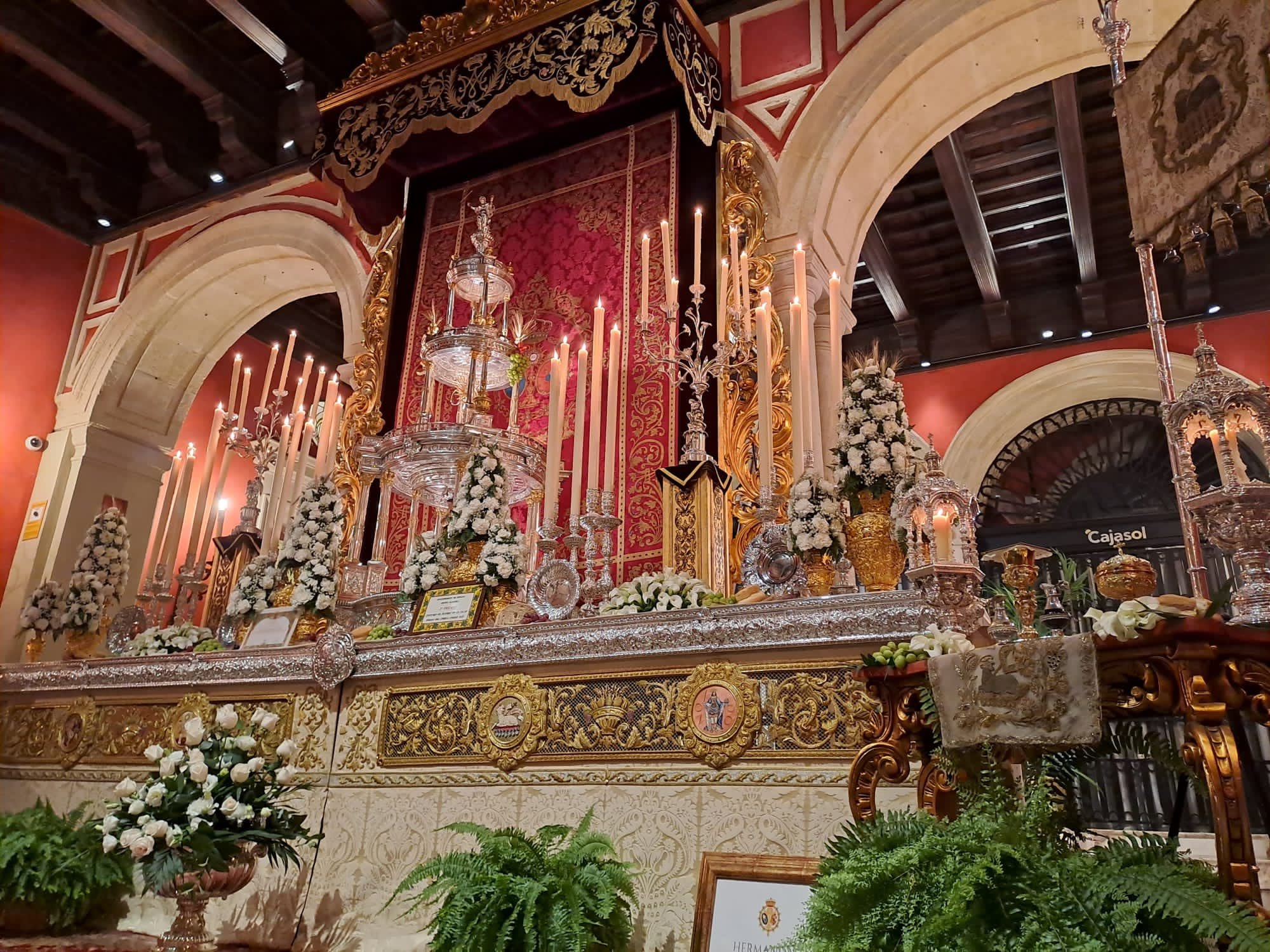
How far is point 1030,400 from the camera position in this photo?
8.27 m

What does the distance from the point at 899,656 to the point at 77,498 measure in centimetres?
686

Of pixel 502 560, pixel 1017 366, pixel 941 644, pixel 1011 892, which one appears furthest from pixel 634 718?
pixel 1017 366

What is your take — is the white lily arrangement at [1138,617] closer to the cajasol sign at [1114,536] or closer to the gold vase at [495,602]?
the gold vase at [495,602]

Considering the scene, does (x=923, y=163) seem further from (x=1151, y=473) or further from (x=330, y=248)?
(x=330, y=248)

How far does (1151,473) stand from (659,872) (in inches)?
277

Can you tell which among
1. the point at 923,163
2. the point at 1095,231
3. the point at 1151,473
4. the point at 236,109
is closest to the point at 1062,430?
the point at 1151,473

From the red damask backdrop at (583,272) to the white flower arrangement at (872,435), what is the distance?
146 cm

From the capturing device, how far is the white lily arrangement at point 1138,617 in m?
1.40

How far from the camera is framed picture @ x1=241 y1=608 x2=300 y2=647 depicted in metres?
3.42

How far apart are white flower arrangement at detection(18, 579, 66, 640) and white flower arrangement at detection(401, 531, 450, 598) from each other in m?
2.36

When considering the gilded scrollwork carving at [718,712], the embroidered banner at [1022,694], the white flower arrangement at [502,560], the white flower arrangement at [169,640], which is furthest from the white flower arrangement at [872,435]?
the white flower arrangement at [169,640]

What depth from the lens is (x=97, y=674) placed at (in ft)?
12.1

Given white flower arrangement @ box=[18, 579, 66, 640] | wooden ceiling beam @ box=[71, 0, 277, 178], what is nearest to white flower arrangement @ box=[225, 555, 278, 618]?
white flower arrangement @ box=[18, 579, 66, 640]

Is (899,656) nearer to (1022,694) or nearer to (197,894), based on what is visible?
(1022,694)
